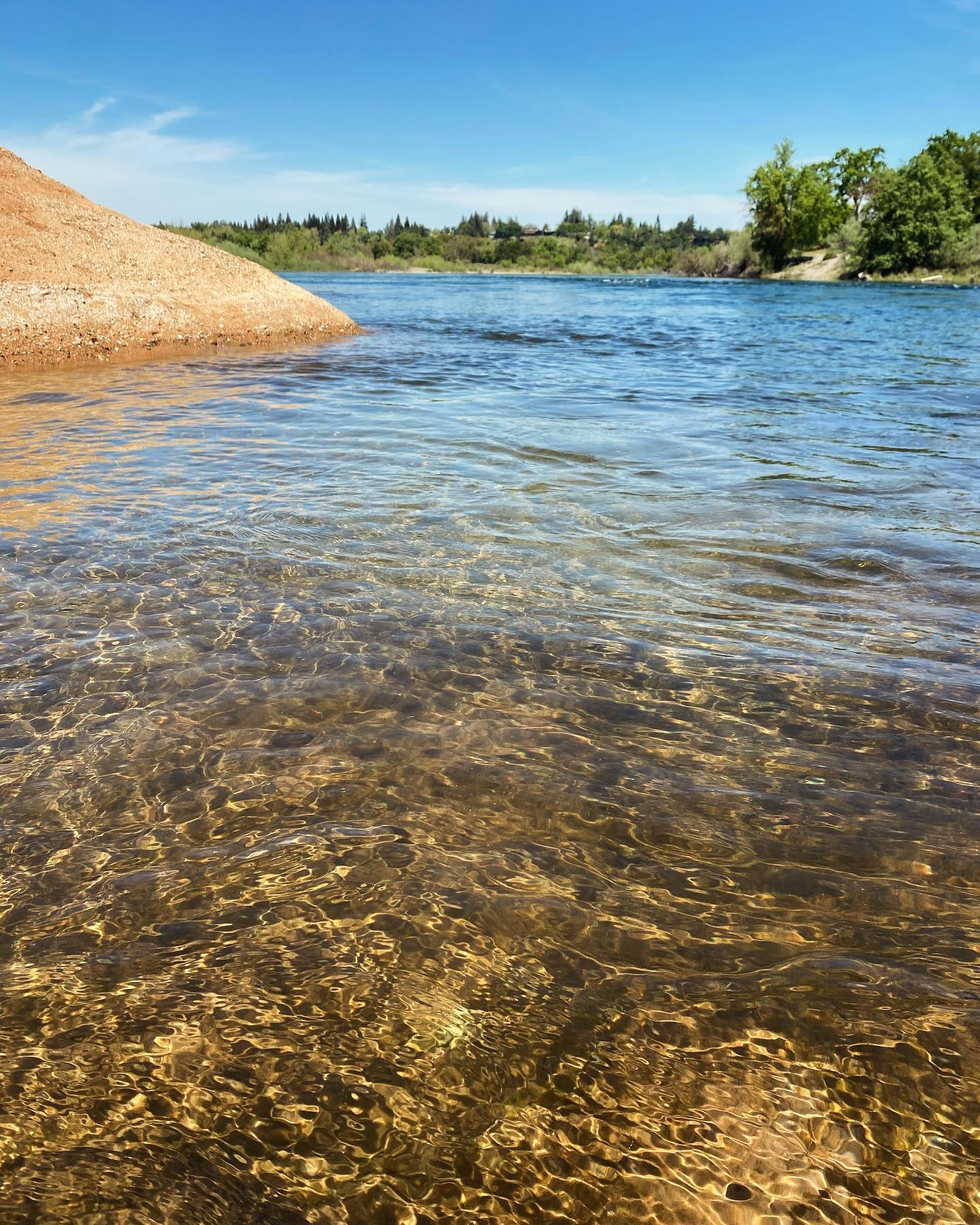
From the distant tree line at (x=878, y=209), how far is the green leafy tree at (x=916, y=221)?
0.06m

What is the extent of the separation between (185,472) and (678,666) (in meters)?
4.26

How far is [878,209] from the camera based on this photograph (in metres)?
67.4

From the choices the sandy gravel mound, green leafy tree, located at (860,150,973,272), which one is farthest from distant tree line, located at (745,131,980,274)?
the sandy gravel mound

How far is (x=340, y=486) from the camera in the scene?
5.61 meters

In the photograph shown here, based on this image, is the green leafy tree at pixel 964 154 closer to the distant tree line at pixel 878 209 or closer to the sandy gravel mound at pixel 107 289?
the distant tree line at pixel 878 209

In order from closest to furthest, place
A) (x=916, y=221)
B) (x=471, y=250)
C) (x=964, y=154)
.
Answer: (x=916, y=221), (x=964, y=154), (x=471, y=250)

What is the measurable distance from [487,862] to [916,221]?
7614 centimetres

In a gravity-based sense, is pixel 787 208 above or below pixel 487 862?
above

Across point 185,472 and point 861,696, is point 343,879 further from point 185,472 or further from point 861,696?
point 185,472

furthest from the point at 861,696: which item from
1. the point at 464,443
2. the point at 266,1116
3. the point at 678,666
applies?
the point at 464,443

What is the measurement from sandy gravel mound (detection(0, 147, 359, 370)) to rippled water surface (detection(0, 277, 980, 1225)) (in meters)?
6.98

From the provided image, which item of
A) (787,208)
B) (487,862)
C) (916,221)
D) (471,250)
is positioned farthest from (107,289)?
(471,250)

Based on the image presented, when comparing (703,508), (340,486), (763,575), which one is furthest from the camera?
(340,486)

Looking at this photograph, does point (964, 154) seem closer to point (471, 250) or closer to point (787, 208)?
point (787, 208)
